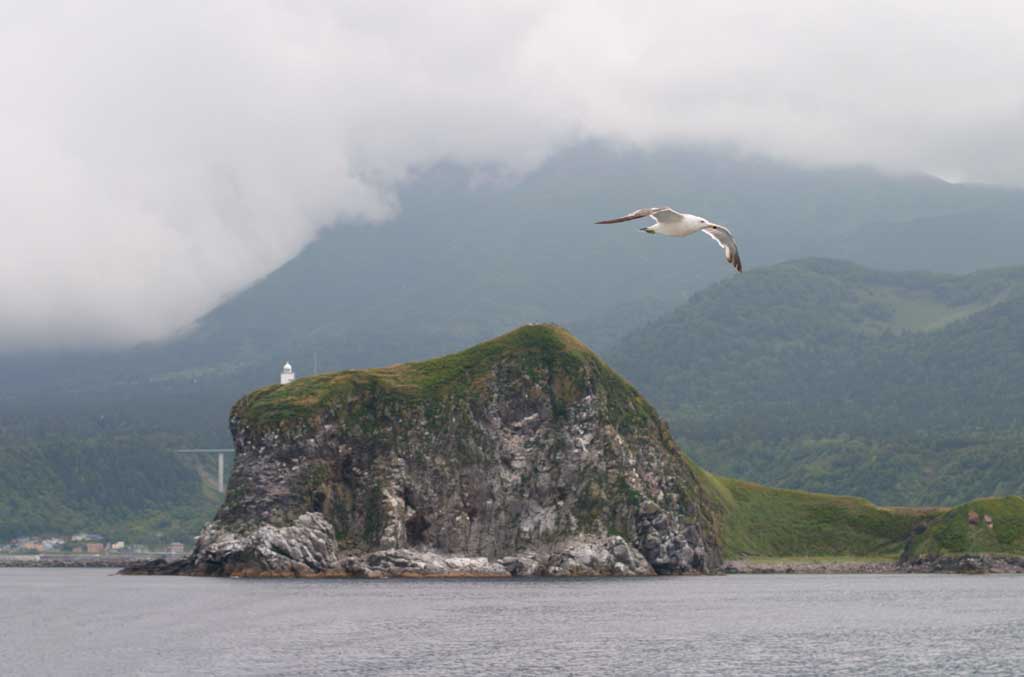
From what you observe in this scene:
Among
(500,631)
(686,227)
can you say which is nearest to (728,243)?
(686,227)

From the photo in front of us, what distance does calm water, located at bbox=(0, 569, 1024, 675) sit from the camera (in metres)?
104

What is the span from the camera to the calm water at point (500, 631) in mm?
103688

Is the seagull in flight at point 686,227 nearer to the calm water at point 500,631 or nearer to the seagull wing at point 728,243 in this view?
the seagull wing at point 728,243

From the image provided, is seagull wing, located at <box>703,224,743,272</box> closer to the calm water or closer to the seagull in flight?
the seagull in flight

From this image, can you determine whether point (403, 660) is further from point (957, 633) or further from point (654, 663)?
point (957, 633)

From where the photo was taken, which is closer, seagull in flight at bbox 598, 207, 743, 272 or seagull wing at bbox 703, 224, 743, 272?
seagull wing at bbox 703, 224, 743, 272

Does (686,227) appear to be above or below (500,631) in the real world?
above

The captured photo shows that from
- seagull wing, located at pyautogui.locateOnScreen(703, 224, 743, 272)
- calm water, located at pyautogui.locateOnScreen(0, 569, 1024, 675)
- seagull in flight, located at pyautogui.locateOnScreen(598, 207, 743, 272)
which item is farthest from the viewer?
calm water, located at pyautogui.locateOnScreen(0, 569, 1024, 675)

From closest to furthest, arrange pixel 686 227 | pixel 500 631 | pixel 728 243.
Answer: pixel 728 243
pixel 686 227
pixel 500 631

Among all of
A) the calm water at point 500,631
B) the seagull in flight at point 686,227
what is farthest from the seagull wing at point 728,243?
the calm water at point 500,631

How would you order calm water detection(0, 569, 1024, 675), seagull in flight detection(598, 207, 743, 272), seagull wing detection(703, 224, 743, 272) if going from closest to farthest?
seagull wing detection(703, 224, 743, 272), seagull in flight detection(598, 207, 743, 272), calm water detection(0, 569, 1024, 675)

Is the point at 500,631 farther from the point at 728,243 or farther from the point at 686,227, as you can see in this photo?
the point at 728,243

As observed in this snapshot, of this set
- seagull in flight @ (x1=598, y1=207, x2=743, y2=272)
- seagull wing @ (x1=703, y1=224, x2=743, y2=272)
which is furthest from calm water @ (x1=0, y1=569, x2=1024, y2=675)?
seagull wing @ (x1=703, y1=224, x2=743, y2=272)

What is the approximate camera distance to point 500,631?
123 m
